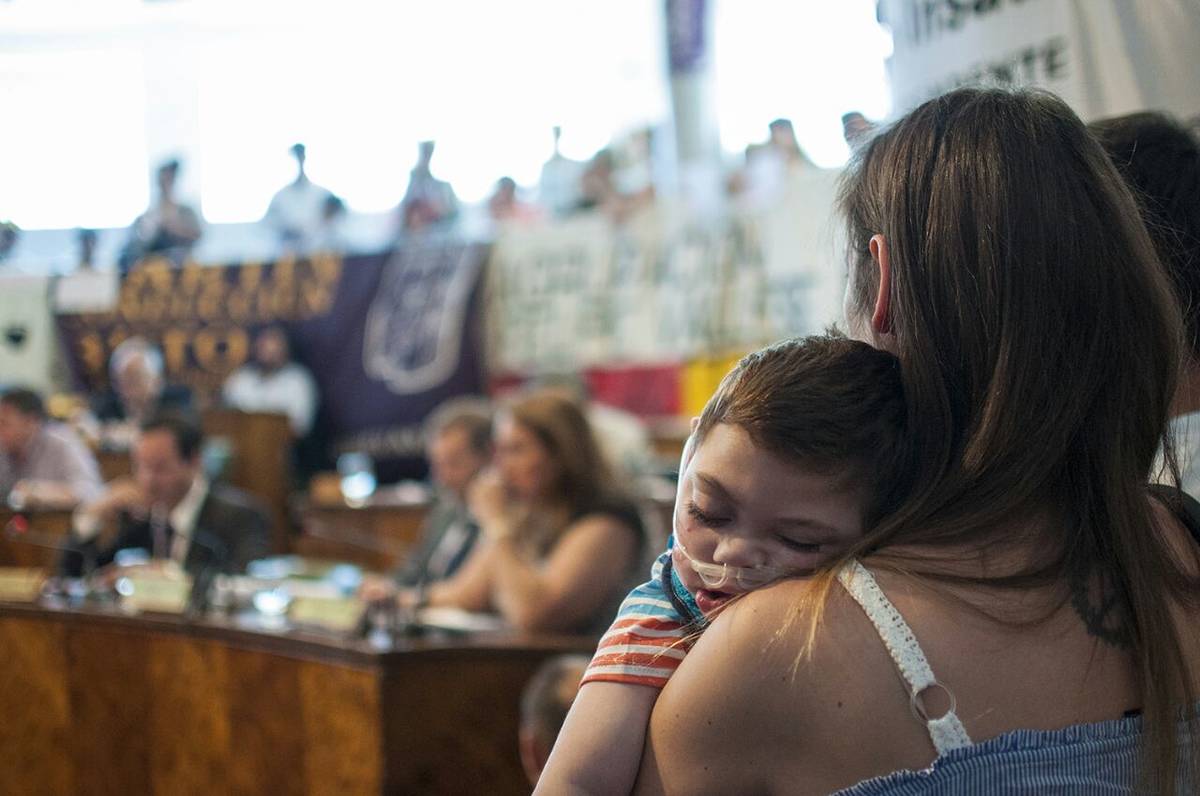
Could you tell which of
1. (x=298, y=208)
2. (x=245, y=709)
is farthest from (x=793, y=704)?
(x=298, y=208)

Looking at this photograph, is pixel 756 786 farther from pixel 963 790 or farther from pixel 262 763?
pixel 262 763

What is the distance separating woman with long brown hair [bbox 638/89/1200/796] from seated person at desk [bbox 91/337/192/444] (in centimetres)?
682

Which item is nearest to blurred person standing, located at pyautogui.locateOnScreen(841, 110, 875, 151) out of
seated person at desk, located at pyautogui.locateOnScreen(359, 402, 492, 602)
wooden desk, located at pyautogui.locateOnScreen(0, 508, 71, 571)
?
seated person at desk, located at pyautogui.locateOnScreen(359, 402, 492, 602)

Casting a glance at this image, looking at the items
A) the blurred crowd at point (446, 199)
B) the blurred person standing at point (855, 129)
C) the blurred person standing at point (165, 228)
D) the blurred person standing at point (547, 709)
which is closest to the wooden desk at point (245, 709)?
the blurred person standing at point (547, 709)

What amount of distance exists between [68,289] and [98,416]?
1406 mm

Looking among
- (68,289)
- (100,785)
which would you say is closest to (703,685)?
(100,785)

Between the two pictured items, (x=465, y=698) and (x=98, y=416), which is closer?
(x=465, y=698)

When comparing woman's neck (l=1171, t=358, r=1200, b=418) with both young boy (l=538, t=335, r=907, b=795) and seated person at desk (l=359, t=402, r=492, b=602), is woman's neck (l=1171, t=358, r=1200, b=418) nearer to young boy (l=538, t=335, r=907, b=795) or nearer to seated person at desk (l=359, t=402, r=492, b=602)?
young boy (l=538, t=335, r=907, b=795)

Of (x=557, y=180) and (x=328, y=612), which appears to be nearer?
(x=328, y=612)

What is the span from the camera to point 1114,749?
0.96 metres

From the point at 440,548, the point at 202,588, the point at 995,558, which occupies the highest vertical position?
the point at 995,558

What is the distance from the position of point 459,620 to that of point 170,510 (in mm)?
1798

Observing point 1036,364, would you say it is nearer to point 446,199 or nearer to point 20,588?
point 20,588

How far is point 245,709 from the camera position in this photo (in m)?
3.15
